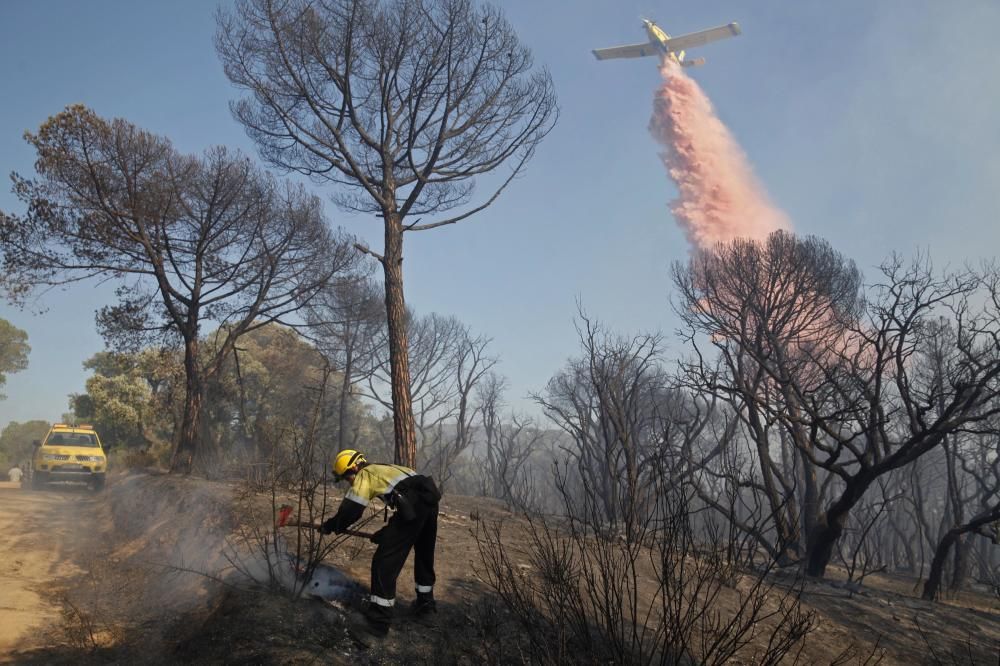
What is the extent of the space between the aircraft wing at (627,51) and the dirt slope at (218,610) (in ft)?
86.9

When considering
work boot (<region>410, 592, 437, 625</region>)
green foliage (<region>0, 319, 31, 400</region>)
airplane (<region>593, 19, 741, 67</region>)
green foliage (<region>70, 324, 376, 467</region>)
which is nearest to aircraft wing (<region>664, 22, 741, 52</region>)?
airplane (<region>593, 19, 741, 67</region>)

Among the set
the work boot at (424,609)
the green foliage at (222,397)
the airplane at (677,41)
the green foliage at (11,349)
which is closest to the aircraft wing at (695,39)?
the airplane at (677,41)

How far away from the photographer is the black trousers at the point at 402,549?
5.43 meters

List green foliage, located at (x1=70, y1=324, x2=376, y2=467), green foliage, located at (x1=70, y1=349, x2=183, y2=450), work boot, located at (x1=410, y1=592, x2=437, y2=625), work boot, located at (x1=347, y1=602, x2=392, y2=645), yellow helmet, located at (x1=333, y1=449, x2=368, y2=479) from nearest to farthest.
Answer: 1. work boot, located at (x1=347, y1=602, x2=392, y2=645)
2. work boot, located at (x1=410, y1=592, x2=437, y2=625)
3. yellow helmet, located at (x1=333, y1=449, x2=368, y2=479)
4. green foliage, located at (x1=70, y1=324, x2=376, y2=467)
5. green foliage, located at (x1=70, y1=349, x2=183, y2=450)

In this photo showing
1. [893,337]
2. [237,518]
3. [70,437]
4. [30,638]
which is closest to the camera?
[30,638]

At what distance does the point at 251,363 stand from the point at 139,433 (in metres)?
5.88

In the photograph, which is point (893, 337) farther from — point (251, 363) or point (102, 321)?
point (251, 363)

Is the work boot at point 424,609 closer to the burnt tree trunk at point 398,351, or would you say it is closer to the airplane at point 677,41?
the burnt tree trunk at point 398,351

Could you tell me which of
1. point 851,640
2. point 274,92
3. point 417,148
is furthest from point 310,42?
point 851,640

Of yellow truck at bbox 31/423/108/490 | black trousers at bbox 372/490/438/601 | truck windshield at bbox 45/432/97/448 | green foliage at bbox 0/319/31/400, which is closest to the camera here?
black trousers at bbox 372/490/438/601

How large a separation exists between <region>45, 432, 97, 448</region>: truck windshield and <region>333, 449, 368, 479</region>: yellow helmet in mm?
16812

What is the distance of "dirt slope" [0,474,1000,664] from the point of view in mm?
5152

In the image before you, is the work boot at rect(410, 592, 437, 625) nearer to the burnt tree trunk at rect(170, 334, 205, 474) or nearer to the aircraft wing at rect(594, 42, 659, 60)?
the burnt tree trunk at rect(170, 334, 205, 474)

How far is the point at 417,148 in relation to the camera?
41.6 feet
